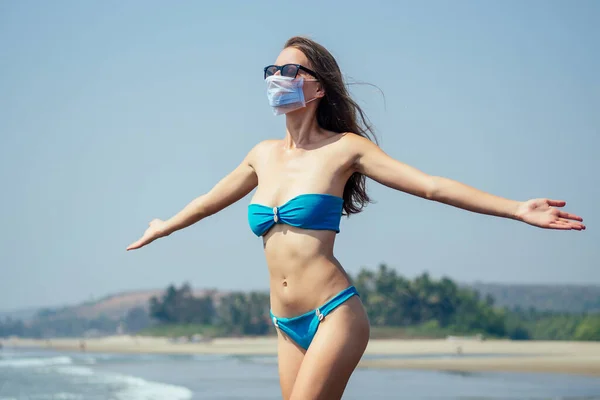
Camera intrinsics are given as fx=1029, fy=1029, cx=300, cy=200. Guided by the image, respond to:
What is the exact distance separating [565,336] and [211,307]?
26.7m

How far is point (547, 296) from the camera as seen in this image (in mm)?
73312

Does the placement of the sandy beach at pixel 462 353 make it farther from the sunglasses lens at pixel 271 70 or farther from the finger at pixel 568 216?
the finger at pixel 568 216

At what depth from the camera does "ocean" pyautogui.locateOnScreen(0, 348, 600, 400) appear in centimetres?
1875

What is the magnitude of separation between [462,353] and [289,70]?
31866mm

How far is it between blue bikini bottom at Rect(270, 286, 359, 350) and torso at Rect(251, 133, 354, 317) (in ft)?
0.10

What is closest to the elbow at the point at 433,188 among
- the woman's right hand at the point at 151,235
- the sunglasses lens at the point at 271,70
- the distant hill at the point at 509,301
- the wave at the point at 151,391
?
the sunglasses lens at the point at 271,70

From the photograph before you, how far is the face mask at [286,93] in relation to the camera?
5031 mm

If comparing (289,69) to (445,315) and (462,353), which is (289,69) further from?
(445,315)

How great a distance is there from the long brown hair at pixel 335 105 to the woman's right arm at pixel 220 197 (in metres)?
0.46

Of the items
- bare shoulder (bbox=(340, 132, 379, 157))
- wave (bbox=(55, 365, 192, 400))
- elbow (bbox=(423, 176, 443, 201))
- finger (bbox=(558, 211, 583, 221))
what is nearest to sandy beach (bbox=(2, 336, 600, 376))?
wave (bbox=(55, 365, 192, 400))

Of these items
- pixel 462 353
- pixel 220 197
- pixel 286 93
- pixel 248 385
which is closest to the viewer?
pixel 286 93

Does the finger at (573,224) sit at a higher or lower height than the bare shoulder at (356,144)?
lower

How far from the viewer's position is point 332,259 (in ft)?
15.9

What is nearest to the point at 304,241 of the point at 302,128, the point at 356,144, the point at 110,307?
the point at 356,144
